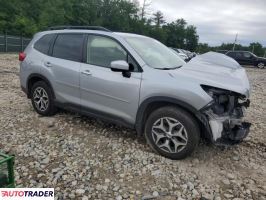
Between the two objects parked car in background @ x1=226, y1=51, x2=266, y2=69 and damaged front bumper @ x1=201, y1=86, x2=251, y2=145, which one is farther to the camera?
parked car in background @ x1=226, y1=51, x2=266, y2=69

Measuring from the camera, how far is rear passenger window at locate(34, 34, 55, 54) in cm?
564

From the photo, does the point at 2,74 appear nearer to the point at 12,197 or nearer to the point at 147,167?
the point at 147,167

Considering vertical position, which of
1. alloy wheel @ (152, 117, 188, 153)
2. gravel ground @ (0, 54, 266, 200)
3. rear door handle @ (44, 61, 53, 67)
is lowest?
gravel ground @ (0, 54, 266, 200)

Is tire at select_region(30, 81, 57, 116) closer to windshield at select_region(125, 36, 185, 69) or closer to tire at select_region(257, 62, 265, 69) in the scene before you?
windshield at select_region(125, 36, 185, 69)

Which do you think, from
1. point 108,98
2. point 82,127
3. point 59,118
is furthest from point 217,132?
point 59,118

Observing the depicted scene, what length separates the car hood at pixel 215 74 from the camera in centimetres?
388

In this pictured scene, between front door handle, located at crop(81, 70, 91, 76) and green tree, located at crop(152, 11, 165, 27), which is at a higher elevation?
green tree, located at crop(152, 11, 165, 27)

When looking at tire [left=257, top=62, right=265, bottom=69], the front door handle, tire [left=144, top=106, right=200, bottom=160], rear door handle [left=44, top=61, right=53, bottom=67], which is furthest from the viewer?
tire [left=257, top=62, right=265, bottom=69]

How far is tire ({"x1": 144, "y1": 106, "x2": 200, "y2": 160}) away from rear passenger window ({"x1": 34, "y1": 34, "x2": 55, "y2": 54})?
2.65m

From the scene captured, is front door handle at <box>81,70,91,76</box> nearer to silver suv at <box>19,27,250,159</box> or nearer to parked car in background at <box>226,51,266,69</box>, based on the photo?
silver suv at <box>19,27,250,159</box>

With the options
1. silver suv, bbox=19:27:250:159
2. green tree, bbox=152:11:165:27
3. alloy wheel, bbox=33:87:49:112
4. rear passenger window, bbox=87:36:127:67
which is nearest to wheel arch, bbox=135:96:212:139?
silver suv, bbox=19:27:250:159

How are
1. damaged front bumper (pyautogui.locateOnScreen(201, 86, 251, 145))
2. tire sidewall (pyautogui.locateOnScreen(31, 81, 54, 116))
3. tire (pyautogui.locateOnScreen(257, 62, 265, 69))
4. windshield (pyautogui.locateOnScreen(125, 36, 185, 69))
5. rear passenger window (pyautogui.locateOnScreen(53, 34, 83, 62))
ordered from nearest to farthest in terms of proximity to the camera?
damaged front bumper (pyautogui.locateOnScreen(201, 86, 251, 145)) → windshield (pyautogui.locateOnScreen(125, 36, 185, 69)) → rear passenger window (pyautogui.locateOnScreen(53, 34, 83, 62)) → tire sidewall (pyautogui.locateOnScreen(31, 81, 54, 116)) → tire (pyautogui.locateOnScreen(257, 62, 265, 69))

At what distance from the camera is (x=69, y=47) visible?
530 centimetres

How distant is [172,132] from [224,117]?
28.9 inches
